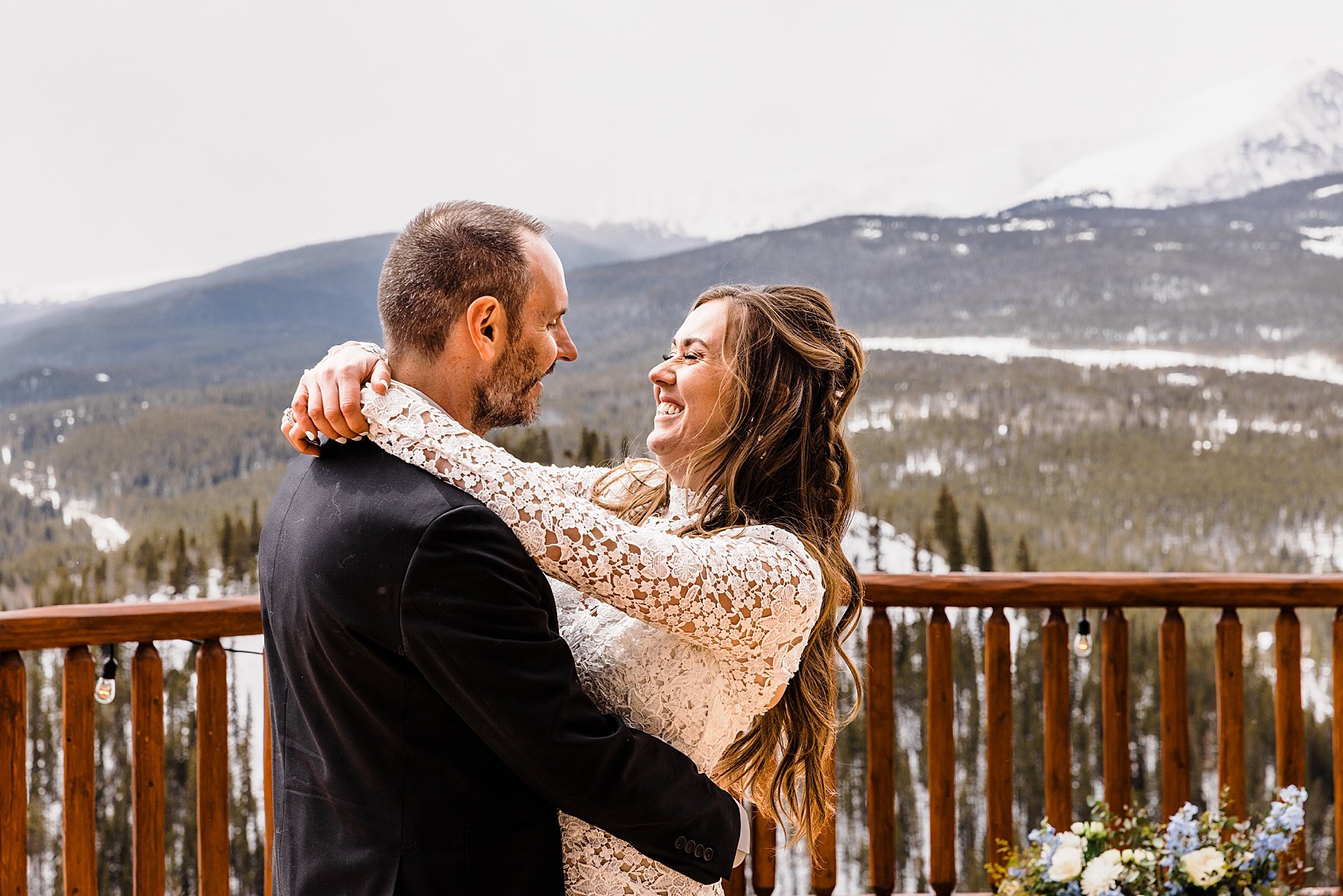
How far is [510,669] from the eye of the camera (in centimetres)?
107

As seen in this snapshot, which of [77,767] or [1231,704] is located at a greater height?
[77,767]

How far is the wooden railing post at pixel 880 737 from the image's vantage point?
2547 millimetres

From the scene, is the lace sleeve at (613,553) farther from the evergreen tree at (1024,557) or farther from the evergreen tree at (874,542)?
the evergreen tree at (1024,557)

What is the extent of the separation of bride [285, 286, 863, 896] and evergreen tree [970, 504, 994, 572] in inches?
90.2

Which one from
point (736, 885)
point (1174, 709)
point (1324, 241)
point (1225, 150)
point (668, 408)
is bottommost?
point (736, 885)

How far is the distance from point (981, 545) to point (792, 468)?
2.61 meters

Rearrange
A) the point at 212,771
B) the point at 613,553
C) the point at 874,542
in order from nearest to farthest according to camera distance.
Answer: the point at 613,553 → the point at 212,771 → the point at 874,542

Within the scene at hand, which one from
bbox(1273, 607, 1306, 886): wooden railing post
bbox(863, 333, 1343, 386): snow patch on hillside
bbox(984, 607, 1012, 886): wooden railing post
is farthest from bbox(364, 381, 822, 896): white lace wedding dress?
bbox(863, 333, 1343, 386): snow patch on hillside

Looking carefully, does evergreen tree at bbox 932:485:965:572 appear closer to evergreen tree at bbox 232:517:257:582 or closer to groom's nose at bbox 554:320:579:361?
evergreen tree at bbox 232:517:257:582

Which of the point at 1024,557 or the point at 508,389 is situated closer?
the point at 508,389

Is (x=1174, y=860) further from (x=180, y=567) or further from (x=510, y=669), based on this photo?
(x=180, y=567)

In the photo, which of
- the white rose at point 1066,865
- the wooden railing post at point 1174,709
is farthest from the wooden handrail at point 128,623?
the wooden railing post at point 1174,709

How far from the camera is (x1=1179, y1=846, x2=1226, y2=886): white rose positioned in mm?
1891

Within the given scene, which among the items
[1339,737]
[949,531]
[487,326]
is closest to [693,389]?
[487,326]
